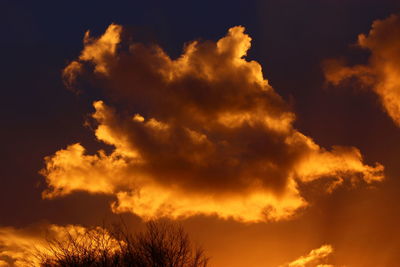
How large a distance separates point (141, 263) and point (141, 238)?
203 centimetres

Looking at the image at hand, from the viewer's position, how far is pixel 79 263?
35.0 metres

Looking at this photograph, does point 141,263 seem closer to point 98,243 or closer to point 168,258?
point 168,258

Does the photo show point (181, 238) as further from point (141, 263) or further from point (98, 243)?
point (98, 243)

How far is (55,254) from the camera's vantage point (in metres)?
36.6

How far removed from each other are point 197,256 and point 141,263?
12.9ft

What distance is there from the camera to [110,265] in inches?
1321

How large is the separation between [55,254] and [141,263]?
7457mm

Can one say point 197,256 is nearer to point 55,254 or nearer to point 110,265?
point 110,265

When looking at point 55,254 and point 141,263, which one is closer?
point 141,263

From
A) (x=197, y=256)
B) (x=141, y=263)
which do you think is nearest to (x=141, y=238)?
(x=141, y=263)

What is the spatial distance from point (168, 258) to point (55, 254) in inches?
366

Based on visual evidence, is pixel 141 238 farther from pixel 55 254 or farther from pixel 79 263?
pixel 55 254

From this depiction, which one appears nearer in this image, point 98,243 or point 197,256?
point 197,256

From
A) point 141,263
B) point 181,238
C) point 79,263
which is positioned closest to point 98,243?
point 79,263
